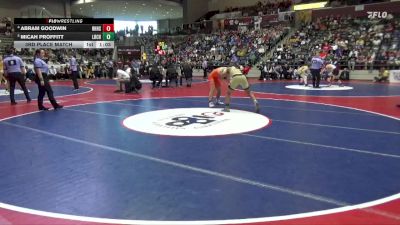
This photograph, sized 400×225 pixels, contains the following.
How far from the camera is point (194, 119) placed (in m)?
7.57

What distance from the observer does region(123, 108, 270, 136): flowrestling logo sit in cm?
656

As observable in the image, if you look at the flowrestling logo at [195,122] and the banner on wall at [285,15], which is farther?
the banner on wall at [285,15]

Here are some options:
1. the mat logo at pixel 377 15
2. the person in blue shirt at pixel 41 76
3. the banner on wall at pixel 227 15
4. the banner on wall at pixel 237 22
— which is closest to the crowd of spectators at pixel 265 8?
the banner on wall at pixel 227 15

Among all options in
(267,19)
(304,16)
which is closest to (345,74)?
(304,16)

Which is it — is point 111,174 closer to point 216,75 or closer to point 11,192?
point 11,192

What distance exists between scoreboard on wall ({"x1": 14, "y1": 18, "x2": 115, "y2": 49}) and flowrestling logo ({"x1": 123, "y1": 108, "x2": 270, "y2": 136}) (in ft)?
30.6

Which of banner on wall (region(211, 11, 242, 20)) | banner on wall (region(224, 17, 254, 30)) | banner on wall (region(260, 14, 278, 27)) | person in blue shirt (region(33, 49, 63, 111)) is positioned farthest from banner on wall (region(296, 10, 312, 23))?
person in blue shirt (region(33, 49, 63, 111))

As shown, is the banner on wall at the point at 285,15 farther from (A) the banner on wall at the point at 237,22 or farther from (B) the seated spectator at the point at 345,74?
(B) the seated spectator at the point at 345,74

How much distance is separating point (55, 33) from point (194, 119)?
1101 cm

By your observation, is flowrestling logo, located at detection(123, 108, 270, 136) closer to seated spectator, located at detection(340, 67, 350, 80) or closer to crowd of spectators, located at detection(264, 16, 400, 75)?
seated spectator, located at detection(340, 67, 350, 80)

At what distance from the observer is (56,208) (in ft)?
11.1

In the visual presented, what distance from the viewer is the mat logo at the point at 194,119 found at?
7215mm

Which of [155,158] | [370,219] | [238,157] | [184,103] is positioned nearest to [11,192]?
[155,158]

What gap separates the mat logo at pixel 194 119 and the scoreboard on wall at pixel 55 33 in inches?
402
